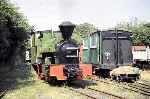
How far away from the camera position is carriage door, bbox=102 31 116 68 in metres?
19.8

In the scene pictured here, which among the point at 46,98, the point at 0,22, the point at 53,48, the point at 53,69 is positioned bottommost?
the point at 46,98

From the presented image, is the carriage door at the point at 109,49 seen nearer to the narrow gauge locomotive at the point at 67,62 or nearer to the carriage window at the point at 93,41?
the carriage window at the point at 93,41

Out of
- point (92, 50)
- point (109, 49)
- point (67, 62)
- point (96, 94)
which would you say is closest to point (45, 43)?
point (67, 62)

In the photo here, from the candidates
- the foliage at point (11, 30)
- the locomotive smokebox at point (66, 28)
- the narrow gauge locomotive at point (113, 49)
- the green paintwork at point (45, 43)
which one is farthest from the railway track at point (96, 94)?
the foliage at point (11, 30)

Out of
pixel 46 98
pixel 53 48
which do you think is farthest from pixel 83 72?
pixel 46 98

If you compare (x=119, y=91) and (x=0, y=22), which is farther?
(x=0, y=22)

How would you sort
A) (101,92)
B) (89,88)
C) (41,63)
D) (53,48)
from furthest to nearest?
(41,63) < (53,48) < (89,88) < (101,92)

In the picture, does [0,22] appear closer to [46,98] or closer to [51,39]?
[51,39]

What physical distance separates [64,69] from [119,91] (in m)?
2.76

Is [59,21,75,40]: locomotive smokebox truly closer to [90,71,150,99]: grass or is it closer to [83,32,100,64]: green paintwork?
[90,71,150,99]: grass

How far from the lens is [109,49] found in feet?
65.1

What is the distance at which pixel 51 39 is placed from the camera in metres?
16.5

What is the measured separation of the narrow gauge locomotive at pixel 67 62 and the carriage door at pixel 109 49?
4.16 m

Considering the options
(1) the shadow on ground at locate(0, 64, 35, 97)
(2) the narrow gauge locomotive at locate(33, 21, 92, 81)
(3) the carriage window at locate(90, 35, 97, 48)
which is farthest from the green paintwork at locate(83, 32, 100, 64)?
(2) the narrow gauge locomotive at locate(33, 21, 92, 81)
